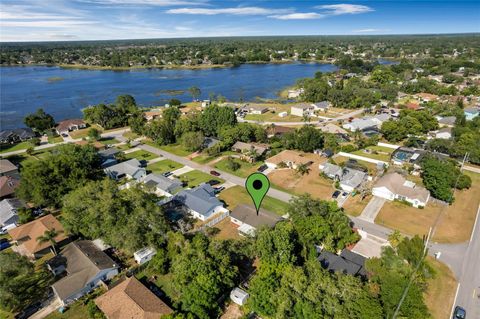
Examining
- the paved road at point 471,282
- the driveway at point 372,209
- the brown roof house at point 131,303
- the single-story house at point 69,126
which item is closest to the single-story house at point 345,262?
the paved road at point 471,282

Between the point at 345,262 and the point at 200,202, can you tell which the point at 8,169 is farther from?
the point at 345,262

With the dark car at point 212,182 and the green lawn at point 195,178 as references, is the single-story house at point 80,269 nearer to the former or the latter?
the green lawn at point 195,178

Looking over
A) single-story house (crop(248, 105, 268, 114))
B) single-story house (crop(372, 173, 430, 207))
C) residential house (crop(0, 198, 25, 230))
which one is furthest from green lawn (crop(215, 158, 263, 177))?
single-story house (crop(248, 105, 268, 114))

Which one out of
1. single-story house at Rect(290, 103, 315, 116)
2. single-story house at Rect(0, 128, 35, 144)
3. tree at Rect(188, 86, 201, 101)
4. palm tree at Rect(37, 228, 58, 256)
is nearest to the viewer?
palm tree at Rect(37, 228, 58, 256)

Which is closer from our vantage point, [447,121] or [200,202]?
[200,202]

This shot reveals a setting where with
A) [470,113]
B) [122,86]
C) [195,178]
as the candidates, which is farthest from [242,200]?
[122,86]

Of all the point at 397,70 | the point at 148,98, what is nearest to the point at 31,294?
the point at 148,98

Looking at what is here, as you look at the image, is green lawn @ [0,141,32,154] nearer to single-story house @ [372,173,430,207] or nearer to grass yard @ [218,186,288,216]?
grass yard @ [218,186,288,216]
